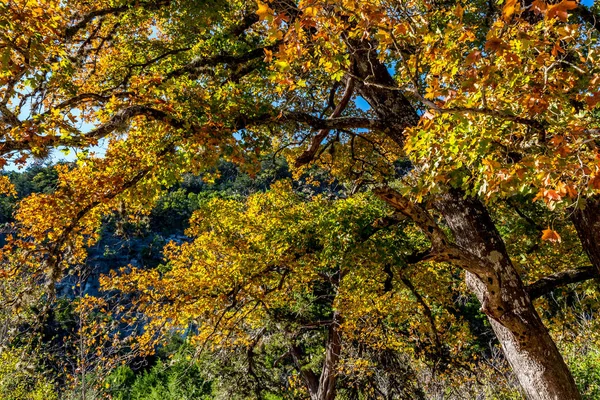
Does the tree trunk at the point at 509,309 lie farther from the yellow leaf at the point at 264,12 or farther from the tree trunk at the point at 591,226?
the yellow leaf at the point at 264,12

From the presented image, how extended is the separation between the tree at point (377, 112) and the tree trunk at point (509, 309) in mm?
16

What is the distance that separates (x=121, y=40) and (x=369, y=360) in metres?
9.03

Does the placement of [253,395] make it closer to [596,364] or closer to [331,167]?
[331,167]

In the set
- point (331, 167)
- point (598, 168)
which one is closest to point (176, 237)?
point (331, 167)

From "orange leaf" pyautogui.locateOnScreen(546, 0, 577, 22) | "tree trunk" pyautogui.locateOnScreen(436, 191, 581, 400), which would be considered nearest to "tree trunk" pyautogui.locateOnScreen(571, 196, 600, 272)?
"tree trunk" pyautogui.locateOnScreen(436, 191, 581, 400)

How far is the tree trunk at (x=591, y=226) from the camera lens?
14.1 feet

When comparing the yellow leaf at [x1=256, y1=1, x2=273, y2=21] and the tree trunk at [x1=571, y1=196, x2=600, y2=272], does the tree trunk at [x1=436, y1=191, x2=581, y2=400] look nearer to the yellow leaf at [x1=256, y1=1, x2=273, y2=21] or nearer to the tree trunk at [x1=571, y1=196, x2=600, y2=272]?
the tree trunk at [x1=571, y1=196, x2=600, y2=272]

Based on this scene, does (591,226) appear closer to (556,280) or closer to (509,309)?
(556,280)

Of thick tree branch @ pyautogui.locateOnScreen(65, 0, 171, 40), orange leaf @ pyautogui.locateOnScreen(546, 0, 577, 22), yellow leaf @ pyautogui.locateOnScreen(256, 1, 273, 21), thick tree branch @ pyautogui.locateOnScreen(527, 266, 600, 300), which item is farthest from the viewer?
thick tree branch @ pyautogui.locateOnScreen(65, 0, 171, 40)

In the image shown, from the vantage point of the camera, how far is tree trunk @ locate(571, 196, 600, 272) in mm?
4305

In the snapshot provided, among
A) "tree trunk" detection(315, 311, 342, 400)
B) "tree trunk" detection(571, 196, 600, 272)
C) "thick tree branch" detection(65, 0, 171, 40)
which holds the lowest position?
"tree trunk" detection(315, 311, 342, 400)

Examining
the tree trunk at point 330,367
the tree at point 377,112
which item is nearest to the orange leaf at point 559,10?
the tree at point 377,112

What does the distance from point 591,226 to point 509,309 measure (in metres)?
1.34

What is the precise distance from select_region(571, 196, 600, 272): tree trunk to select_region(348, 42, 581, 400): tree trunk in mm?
917
